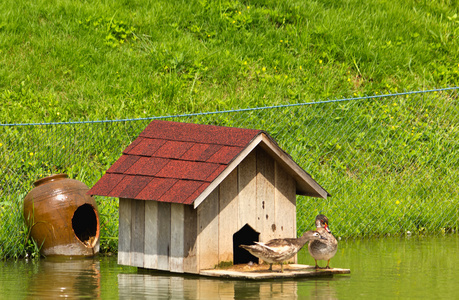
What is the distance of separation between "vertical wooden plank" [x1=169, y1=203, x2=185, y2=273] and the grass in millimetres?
1952

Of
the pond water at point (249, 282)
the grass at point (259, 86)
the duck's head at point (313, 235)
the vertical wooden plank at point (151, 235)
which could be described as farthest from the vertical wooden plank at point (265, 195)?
the grass at point (259, 86)

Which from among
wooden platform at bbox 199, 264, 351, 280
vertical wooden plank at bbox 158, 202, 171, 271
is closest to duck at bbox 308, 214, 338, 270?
wooden platform at bbox 199, 264, 351, 280

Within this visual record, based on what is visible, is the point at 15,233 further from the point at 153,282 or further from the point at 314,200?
the point at 314,200

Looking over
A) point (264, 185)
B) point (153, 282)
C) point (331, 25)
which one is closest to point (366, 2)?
point (331, 25)

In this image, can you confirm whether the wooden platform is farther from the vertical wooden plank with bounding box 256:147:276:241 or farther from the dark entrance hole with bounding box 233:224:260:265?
the dark entrance hole with bounding box 233:224:260:265

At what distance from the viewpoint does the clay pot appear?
8.83 meters

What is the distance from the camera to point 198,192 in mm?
6996

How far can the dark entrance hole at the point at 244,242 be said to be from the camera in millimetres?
8133

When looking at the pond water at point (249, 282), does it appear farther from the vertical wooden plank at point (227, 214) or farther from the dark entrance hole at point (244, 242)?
the dark entrance hole at point (244, 242)

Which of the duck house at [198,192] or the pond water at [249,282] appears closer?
the pond water at [249,282]

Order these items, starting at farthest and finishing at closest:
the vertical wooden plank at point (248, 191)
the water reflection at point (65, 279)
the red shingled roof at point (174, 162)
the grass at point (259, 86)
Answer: the grass at point (259, 86), the vertical wooden plank at point (248, 191), the red shingled roof at point (174, 162), the water reflection at point (65, 279)

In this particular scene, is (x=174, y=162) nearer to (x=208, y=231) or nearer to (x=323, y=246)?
(x=208, y=231)

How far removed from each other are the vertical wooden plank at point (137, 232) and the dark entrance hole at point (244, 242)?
1.01 metres

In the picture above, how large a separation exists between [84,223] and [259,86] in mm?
4276
